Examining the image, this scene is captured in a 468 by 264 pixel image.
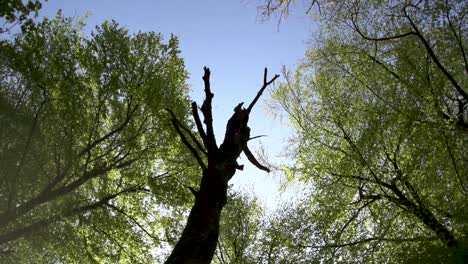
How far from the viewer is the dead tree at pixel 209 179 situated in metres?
2.76

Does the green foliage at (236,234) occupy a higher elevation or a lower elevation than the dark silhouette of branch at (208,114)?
higher

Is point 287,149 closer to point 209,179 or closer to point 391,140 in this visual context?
point 391,140

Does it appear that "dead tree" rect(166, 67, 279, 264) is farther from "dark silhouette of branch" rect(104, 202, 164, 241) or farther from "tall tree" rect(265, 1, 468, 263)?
"dark silhouette of branch" rect(104, 202, 164, 241)

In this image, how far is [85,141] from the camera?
9414 millimetres

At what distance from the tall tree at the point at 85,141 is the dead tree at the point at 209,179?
554 centimetres

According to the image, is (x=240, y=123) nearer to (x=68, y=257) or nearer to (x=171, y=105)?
(x=171, y=105)

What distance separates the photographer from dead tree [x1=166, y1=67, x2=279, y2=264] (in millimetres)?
2762

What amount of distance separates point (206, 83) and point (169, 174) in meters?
7.79

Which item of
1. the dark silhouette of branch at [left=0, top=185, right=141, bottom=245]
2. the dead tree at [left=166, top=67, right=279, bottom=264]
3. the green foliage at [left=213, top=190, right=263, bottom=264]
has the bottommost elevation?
the dead tree at [left=166, top=67, right=279, bottom=264]

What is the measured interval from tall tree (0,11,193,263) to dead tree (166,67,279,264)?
218 inches

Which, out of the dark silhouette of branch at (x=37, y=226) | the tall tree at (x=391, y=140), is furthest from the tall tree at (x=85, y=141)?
the tall tree at (x=391, y=140)

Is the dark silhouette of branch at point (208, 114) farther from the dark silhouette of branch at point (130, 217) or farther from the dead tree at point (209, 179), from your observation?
the dark silhouette of branch at point (130, 217)

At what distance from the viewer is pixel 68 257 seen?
9.91m

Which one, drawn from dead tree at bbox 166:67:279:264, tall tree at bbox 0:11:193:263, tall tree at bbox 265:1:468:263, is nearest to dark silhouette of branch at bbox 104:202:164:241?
tall tree at bbox 0:11:193:263
